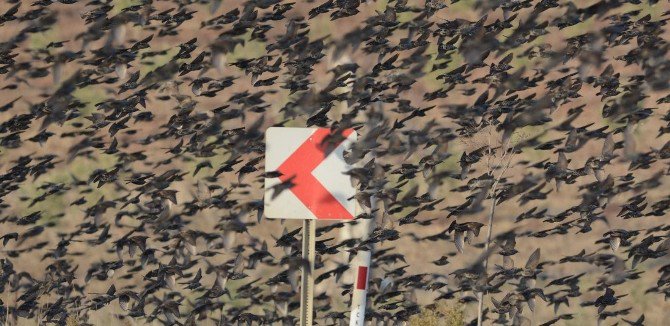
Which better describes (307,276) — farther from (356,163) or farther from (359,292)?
(356,163)

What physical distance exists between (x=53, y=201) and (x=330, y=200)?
889 cm

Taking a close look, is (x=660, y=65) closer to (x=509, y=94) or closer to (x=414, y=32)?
(x=509, y=94)

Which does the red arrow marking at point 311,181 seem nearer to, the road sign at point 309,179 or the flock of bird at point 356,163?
the road sign at point 309,179

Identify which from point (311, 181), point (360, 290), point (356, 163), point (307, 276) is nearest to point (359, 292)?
point (360, 290)

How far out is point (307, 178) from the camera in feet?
32.3

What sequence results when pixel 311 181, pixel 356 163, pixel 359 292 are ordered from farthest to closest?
pixel 356 163
pixel 359 292
pixel 311 181

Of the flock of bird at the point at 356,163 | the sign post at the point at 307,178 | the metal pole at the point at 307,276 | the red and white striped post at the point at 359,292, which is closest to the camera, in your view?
the sign post at the point at 307,178

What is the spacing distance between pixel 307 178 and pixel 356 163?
6676mm

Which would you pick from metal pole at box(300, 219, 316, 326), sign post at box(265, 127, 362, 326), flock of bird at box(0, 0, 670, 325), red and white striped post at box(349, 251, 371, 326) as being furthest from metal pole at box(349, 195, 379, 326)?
flock of bird at box(0, 0, 670, 325)

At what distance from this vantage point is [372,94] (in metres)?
17.4

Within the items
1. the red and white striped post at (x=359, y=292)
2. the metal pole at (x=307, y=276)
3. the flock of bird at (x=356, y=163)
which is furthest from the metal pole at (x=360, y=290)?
the flock of bird at (x=356, y=163)

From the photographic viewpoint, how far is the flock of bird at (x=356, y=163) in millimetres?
16656

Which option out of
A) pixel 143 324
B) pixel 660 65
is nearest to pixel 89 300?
pixel 143 324

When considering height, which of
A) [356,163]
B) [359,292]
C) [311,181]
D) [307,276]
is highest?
[311,181]
